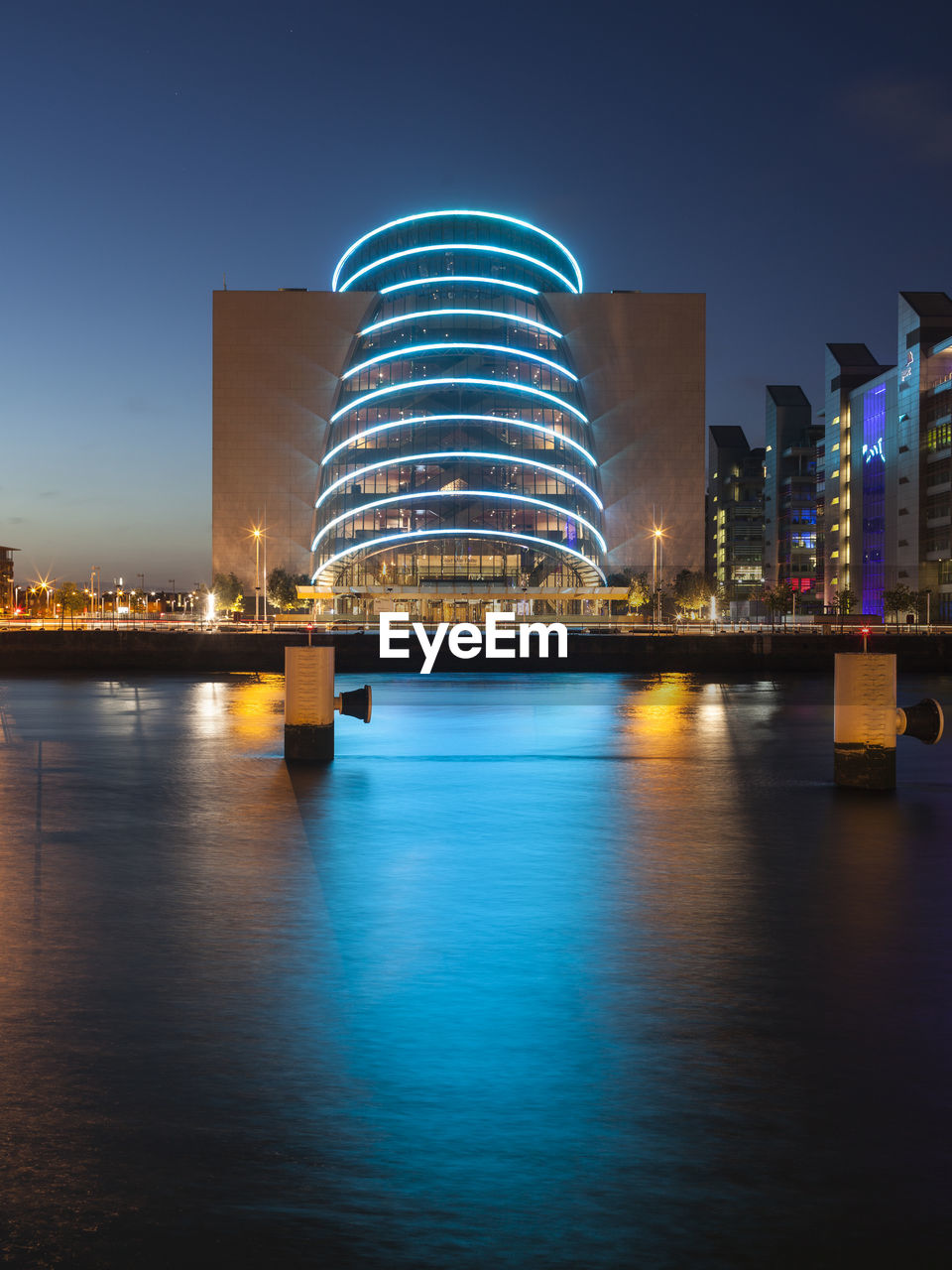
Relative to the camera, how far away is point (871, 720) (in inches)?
679

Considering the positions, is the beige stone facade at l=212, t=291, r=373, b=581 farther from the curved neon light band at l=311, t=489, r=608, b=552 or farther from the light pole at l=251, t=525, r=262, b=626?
the curved neon light band at l=311, t=489, r=608, b=552

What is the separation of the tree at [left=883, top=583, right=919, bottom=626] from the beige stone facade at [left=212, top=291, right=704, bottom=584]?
717 inches

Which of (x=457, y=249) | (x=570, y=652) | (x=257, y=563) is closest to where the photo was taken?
(x=570, y=652)

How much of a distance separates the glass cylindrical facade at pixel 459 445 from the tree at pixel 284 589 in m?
2.41

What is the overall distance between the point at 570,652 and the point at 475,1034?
52089 millimetres

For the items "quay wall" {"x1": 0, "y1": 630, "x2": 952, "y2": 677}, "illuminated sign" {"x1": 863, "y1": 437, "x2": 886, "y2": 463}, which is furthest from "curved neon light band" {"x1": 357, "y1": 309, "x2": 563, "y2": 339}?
"quay wall" {"x1": 0, "y1": 630, "x2": 952, "y2": 677}

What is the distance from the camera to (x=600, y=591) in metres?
112

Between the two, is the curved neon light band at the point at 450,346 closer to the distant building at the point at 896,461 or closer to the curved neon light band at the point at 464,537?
the curved neon light band at the point at 464,537

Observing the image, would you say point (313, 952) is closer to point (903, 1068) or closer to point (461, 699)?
point (903, 1068)

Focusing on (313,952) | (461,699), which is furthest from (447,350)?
(313,952)

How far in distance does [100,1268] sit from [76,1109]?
4.74 feet

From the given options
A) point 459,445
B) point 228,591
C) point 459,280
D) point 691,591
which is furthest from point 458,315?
point 228,591

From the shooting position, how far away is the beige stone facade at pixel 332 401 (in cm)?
12138

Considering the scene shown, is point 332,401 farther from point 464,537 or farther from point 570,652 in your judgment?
point 570,652
